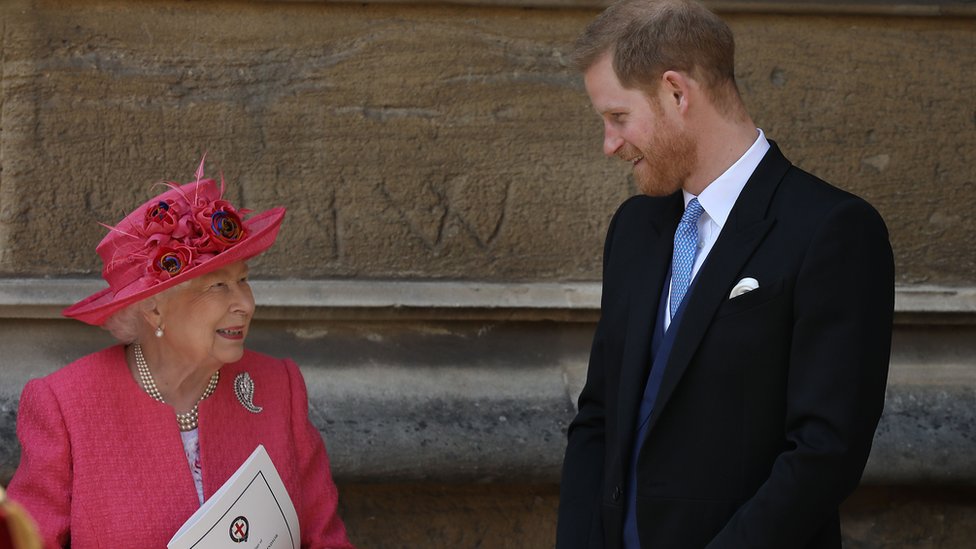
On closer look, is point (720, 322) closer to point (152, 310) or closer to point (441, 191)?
point (152, 310)

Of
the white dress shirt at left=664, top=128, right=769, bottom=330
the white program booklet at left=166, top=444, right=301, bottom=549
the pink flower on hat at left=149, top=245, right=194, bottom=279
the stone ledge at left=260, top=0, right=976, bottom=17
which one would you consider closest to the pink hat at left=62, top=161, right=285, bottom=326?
the pink flower on hat at left=149, top=245, right=194, bottom=279

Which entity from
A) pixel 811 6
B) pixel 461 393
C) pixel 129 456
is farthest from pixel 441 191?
pixel 129 456

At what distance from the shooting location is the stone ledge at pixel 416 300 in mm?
3607

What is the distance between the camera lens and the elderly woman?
97.5 inches

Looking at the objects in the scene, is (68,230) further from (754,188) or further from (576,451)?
(754,188)

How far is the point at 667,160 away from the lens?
2316 millimetres

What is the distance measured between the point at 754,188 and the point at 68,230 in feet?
7.14

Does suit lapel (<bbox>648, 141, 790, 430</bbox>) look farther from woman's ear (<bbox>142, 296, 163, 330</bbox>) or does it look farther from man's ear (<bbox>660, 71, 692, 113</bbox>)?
woman's ear (<bbox>142, 296, 163, 330</bbox>)

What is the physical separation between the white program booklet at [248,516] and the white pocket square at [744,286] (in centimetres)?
98

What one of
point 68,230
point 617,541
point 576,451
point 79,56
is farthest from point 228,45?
point 617,541

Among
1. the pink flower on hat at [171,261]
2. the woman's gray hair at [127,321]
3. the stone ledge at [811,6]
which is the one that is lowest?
the woman's gray hair at [127,321]

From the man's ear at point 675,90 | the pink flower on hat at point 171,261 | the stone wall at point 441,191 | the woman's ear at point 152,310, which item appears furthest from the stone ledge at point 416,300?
the man's ear at point 675,90

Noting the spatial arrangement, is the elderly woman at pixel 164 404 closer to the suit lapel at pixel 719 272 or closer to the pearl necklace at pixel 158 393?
the pearl necklace at pixel 158 393

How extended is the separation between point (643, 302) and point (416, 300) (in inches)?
56.8
